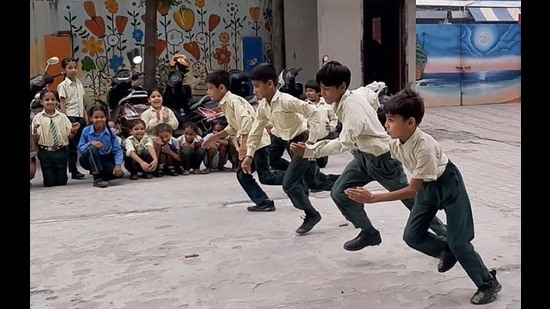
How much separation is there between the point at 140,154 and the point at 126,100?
1.98 meters

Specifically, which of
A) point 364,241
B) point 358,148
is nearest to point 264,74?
point 358,148

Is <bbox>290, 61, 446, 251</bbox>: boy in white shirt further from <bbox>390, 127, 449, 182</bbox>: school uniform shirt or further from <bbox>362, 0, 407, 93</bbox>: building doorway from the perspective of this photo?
<bbox>362, 0, 407, 93</bbox>: building doorway

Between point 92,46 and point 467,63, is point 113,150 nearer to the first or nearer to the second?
point 92,46

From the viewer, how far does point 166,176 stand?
25.0 ft

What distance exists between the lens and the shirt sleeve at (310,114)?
4.60 m

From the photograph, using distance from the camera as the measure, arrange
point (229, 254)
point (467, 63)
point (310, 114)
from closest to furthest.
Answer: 1. point (229, 254)
2. point (310, 114)
3. point (467, 63)

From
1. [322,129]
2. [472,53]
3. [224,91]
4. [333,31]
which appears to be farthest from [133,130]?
[472,53]

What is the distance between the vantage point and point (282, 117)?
5.02 m

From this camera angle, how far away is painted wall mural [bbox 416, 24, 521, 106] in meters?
14.7

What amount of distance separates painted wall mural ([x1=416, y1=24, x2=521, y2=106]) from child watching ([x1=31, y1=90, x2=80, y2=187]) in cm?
915

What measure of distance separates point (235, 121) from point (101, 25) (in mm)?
6831

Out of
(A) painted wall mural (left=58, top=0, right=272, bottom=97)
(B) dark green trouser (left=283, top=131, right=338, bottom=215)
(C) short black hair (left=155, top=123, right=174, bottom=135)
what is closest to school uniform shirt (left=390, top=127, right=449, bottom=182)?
(B) dark green trouser (left=283, top=131, right=338, bottom=215)

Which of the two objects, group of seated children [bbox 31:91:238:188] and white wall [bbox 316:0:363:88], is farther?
white wall [bbox 316:0:363:88]

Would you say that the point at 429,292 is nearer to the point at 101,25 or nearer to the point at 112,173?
the point at 112,173
